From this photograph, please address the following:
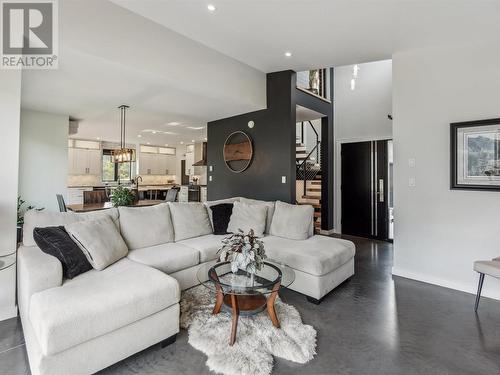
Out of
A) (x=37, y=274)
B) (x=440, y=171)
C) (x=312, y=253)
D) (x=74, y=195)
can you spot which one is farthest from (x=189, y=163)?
(x=37, y=274)

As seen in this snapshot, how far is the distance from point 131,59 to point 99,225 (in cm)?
182

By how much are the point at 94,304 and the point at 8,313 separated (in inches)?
58.2

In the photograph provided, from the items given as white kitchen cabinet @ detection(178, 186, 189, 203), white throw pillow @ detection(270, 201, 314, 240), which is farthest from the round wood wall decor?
white kitchen cabinet @ detection(178, 186, 189, 203)

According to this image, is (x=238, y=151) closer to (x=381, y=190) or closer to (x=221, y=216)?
(x=221, y=216)

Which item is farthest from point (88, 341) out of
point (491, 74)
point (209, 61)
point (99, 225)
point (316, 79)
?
point (316, 79)

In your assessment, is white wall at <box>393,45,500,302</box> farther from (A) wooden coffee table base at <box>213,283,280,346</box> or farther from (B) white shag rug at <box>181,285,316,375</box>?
(A) wooden coffee table base at <box>213,283,280,346</box>

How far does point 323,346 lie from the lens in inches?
82.4

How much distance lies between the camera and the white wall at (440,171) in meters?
3.07

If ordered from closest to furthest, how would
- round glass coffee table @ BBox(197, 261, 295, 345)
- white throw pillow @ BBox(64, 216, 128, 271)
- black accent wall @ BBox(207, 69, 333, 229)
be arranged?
round glass coffee table @ BBox(197, 261, 295, 345) → white throw pillow @ BBox(64, 216, 128, 271) → black accent wall @ BBox(207, 69, 333, 229)

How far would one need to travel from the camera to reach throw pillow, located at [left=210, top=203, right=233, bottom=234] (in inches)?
153

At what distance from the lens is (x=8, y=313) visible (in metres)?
2.47

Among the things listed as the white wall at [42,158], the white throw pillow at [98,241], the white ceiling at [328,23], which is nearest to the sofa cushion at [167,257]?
the white throw pillow at [98,241]

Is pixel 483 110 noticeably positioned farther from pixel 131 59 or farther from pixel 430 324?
pixel 131 59

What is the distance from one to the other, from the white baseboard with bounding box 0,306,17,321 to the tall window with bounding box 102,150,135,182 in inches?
292
